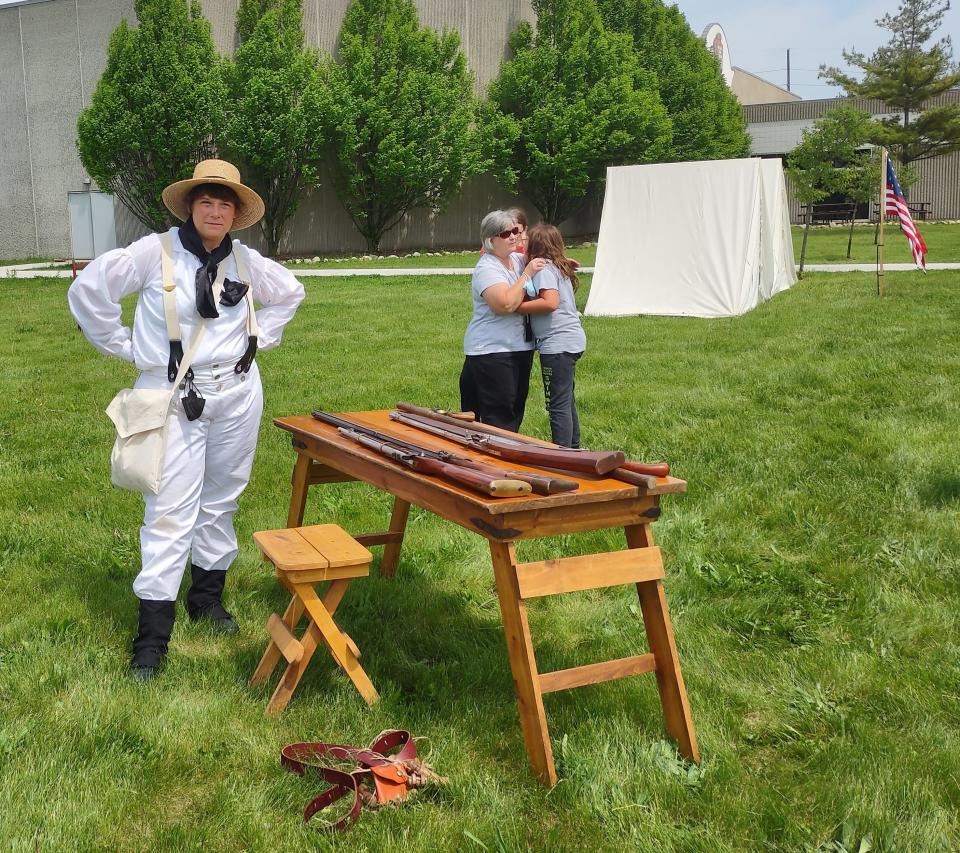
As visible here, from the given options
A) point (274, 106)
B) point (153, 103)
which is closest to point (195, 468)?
point (153, 103)

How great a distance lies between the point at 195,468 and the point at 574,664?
68.3 inches

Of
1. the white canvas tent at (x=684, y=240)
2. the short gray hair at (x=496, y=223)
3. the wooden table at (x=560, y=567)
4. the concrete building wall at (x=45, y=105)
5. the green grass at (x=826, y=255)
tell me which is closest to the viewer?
the wooden table at (x=560, y=567)

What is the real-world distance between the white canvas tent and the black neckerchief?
12615 millimetres

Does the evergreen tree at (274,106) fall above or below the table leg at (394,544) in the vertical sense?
above

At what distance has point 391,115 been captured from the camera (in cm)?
3102

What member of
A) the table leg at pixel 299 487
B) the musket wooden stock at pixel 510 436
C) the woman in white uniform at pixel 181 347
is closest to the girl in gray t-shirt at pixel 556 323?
the musket wooden stock at pixel 510 436

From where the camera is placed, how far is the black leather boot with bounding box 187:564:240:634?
4555 millimetres

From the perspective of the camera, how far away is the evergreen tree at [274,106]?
27.3 meters

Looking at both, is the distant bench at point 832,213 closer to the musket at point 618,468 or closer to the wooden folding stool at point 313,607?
the musket at point 618,468

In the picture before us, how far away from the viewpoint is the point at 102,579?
200 inches

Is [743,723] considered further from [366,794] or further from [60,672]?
[60,672]

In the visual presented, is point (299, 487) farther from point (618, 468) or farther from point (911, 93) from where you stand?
point (911, 93)

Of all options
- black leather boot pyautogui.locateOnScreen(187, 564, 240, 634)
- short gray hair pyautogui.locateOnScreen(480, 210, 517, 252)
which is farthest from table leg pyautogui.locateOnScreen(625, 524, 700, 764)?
short gray hair pyautogui.locateOnScreen(480, 210, 517, 252)

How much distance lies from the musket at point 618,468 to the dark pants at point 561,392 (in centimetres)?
216
